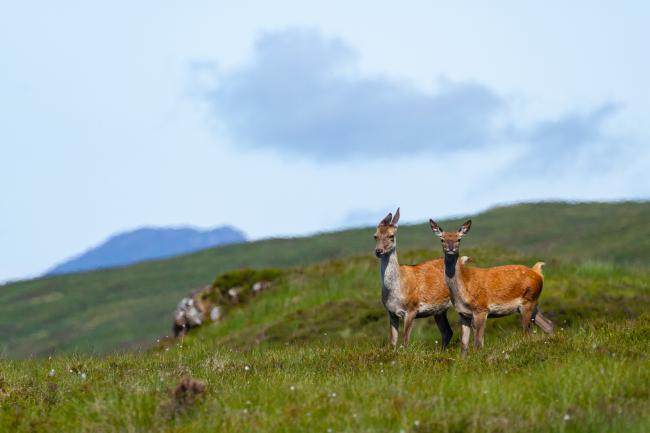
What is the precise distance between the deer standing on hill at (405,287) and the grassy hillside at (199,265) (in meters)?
48.7

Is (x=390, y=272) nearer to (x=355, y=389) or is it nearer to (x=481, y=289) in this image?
(x=481, y=289)

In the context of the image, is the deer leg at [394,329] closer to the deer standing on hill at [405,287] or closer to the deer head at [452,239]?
the deer standing on hill at [405,287]

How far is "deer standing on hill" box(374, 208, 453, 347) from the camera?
1659 cm

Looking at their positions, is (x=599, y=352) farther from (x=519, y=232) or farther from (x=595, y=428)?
(x=519, y=232)

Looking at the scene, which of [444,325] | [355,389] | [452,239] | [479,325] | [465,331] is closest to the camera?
[355,389]

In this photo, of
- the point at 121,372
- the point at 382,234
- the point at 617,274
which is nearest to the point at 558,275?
the point at 617,274

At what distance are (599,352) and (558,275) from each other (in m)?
18.3

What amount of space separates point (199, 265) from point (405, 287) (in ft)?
286

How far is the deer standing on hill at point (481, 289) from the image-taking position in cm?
1599

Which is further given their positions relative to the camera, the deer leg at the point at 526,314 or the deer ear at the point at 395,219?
the deer leg at the point at 526,314

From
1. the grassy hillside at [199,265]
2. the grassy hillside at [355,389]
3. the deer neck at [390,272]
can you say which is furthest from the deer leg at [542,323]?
the grassy hillside at [199,265]

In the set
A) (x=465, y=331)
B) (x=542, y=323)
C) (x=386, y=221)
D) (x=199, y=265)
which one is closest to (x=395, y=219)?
(x=386, y=221)

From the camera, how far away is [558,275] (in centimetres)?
2998

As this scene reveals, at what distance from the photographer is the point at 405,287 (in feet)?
56.2
